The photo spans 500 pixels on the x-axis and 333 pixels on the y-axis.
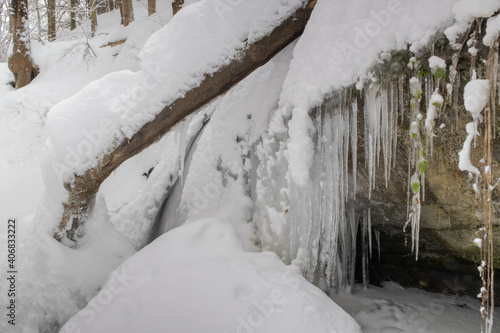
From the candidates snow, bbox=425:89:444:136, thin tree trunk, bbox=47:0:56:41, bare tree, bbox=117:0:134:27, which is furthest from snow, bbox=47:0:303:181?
thin tree trunk, bbox=47:0:56:41

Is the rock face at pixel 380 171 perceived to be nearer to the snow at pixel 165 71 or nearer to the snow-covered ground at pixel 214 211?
the snow-covered ground at pixel 214 211

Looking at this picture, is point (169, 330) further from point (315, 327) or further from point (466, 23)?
point (466, 23)

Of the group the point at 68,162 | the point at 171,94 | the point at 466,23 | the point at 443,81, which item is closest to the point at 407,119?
the point at 443,81

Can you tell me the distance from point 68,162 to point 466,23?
9.56 feet

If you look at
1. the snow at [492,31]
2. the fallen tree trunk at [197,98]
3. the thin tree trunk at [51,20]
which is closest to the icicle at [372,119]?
the snow at [492,31]

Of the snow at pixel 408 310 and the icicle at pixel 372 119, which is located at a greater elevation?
the icicle at pixel 372 119

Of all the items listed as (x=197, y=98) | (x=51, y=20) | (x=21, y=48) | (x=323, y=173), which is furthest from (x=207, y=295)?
(x=51, y=20)

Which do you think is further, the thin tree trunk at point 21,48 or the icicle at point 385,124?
the thin tree trunk at point 21,48

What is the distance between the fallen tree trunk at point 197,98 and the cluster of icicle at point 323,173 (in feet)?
1.70

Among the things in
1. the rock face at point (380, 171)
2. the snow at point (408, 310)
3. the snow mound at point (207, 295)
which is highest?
the rock face at point (380, 171)

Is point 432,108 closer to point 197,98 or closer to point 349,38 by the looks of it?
point 349,38

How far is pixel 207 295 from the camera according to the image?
6.99 feet

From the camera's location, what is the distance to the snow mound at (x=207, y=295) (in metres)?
1.97

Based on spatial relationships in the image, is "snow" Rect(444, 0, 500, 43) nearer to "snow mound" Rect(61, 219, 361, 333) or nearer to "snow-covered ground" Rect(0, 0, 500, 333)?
"snow-covered ground" Rect(0, 0, 500, 333)
